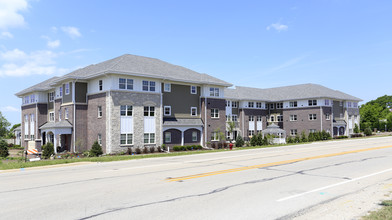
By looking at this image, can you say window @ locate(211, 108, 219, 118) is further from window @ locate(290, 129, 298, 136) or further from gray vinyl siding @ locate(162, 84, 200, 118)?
window @ locate(290, 129, 298, 136)

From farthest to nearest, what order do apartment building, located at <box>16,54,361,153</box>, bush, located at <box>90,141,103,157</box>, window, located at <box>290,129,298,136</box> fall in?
window, located at <box>290,129,298,136</box> < apartment building, located at <box>16,54,361,153</box> < bush, located at <box>90,141,103,157</box>

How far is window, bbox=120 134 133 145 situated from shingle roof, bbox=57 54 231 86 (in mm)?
6600

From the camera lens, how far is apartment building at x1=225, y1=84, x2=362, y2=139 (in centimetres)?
5491

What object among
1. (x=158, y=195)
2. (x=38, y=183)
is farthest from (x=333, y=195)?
(x=38, y=183)

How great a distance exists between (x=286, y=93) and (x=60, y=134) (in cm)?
4328

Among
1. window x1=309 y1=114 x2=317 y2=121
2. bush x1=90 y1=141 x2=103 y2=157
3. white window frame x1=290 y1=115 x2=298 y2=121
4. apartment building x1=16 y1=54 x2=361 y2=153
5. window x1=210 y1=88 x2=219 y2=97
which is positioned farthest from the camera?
white window frame x1=290 y1=115 x2=298 y2=121

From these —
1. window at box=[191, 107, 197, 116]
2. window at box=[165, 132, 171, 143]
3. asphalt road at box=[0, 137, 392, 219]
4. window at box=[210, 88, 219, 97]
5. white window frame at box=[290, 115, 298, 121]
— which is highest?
window at box=[210, 88, 219, 97]

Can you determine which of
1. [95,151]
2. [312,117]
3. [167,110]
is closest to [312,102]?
[312,117]

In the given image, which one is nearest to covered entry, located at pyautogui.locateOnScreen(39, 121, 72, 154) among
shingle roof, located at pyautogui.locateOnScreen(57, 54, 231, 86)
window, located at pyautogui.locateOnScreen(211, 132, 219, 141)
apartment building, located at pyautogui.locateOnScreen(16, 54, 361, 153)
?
apartment building, located at pyautogui.locateOnScreen(16, 54, 361, 153)

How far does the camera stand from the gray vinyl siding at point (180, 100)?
37.2m

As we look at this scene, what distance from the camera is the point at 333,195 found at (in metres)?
8.80

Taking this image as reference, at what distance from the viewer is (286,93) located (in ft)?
200

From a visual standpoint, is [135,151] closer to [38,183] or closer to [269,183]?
[38,183]

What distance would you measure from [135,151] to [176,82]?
411 inches
